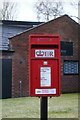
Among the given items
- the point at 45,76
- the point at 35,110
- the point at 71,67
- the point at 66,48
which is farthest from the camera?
the point at 71,67

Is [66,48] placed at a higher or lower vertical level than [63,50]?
higher

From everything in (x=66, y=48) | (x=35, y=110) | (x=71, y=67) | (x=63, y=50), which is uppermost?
(x=66, y=48)

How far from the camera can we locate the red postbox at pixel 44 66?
206 inches

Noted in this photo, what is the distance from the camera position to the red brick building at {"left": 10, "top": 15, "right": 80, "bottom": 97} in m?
22.4

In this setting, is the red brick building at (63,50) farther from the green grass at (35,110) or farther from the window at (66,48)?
the green grass at (35,110)

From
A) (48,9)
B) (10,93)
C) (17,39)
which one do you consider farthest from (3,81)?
(48,9)

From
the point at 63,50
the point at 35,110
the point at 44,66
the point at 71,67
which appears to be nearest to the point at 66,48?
the point at 63,50

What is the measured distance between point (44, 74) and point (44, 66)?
0.13m

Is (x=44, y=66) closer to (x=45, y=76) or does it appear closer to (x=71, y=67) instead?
(x=45, y=76)

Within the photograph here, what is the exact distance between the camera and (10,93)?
21.7 m

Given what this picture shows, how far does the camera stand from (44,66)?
5297 millimetres

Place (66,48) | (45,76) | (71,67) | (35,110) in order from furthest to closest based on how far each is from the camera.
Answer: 1. (71,67)
2. (66,48)
3. (35,110)
4. (45,76)

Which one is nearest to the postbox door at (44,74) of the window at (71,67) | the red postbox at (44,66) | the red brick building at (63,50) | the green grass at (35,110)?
the red postbox at (44,66)

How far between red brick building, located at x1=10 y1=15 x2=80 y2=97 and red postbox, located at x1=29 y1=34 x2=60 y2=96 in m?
16.9
